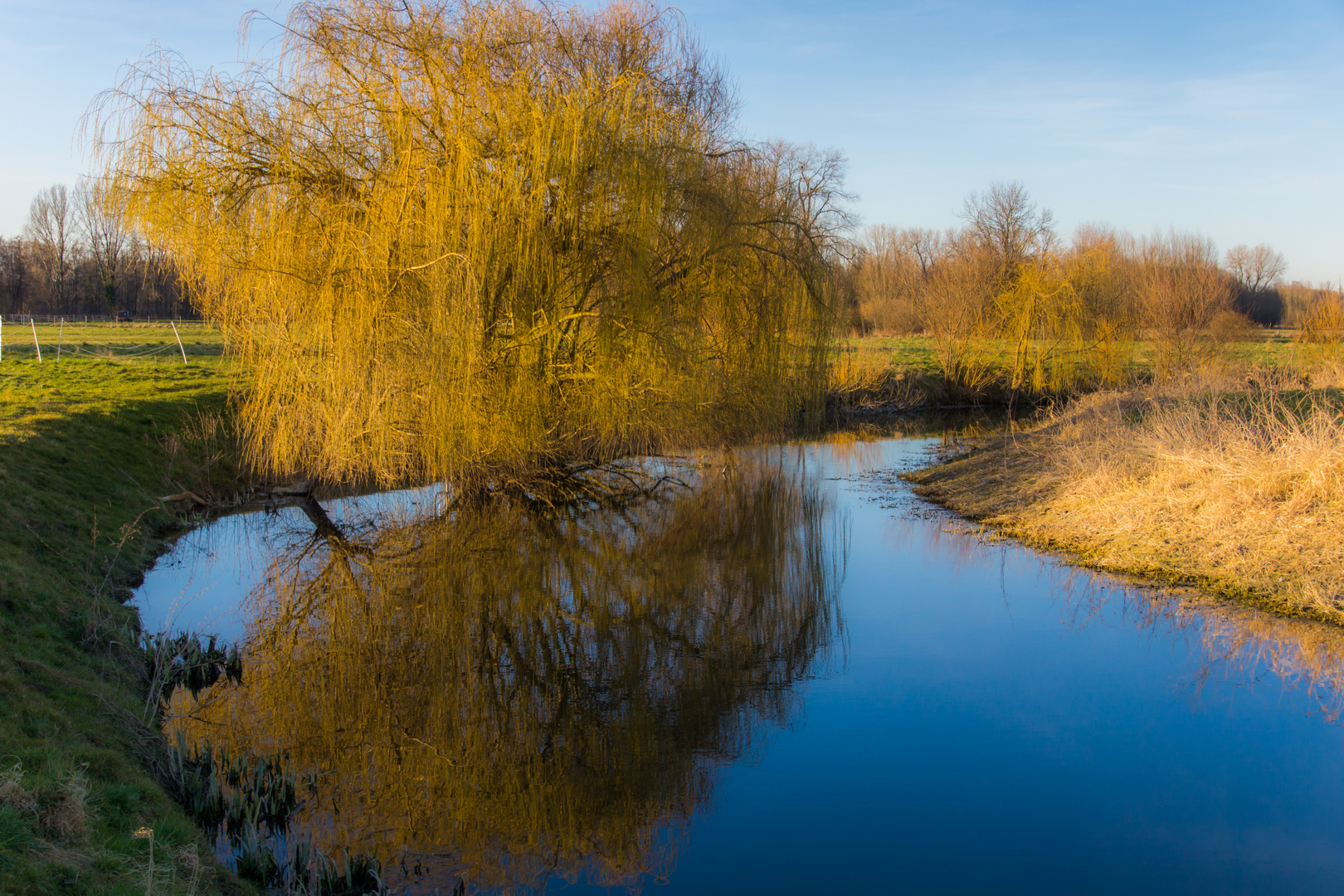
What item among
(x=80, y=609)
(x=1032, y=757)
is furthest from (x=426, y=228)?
(x=1032, y=757)

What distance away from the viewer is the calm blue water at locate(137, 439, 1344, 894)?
4480 mm

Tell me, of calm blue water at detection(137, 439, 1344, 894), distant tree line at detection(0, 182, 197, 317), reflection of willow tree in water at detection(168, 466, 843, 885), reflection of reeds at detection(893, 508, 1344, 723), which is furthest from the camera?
distant tree line at detection(0, 182, 197, 317)

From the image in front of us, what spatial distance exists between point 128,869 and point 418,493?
35.9 ft

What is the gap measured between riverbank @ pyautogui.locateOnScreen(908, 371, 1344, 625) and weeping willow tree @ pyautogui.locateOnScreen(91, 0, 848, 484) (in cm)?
553

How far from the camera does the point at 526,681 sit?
22.4 ft

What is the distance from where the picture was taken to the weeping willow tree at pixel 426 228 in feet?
33.9

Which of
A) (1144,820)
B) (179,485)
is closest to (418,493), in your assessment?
(179,485)

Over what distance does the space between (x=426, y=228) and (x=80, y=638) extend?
5.66m

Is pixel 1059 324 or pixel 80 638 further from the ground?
pixel 1059 324

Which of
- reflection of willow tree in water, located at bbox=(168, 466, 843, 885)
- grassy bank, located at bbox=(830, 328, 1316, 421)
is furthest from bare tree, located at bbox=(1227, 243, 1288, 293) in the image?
reflection of willow tree in water, located at bbox=(168, 466, 843, 885)

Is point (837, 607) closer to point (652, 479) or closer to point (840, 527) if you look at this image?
point (840, 527)

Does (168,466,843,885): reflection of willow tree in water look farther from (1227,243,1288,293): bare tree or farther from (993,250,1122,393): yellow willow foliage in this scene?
(1227,243,1288,293): bare tree

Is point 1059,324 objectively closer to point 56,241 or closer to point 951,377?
point 951,377

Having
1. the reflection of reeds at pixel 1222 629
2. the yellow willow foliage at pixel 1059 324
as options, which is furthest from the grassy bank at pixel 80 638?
the yellow willow foliage at pixel 1059 324
